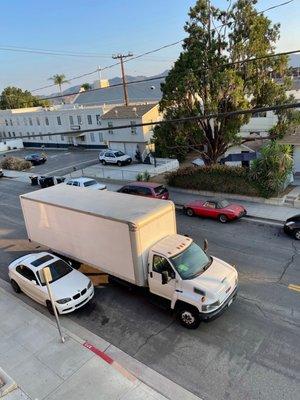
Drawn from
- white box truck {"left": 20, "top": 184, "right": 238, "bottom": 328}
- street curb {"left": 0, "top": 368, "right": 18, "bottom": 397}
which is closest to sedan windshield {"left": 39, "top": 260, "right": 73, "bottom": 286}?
white box truck {"left": 20, "top": 184, "right": 238, "bottom": 328}

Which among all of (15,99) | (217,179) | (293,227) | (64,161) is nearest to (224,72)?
(217,179)

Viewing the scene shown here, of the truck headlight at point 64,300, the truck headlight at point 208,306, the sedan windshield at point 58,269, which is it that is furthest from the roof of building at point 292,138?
the truck headlight at point 64,300

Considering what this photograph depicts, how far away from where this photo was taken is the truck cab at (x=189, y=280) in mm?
10086

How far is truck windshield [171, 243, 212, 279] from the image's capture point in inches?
420

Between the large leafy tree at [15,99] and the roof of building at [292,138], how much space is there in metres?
69.1

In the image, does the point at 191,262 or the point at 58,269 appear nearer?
the point at 191,262

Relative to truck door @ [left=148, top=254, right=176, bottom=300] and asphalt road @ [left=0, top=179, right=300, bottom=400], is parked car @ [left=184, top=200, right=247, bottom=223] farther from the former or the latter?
truck door @ [left=148, top=254, right=176, bottom=300]

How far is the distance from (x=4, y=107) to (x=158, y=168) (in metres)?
69.6

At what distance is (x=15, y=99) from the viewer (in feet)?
279

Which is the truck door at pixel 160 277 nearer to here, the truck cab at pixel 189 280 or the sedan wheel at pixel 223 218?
the truck cab at pixel 189 280

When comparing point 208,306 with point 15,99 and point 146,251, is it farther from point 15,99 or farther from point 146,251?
point 15,99

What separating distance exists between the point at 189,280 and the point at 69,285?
432 cm

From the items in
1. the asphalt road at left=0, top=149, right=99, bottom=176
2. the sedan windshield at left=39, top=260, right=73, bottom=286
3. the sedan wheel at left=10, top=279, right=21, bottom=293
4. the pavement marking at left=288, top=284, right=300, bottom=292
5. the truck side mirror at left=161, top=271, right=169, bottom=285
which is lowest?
the asphalt road at left=0, top=149, right=99, bottom=176

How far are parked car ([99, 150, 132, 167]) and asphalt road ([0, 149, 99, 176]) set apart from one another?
127 inches
